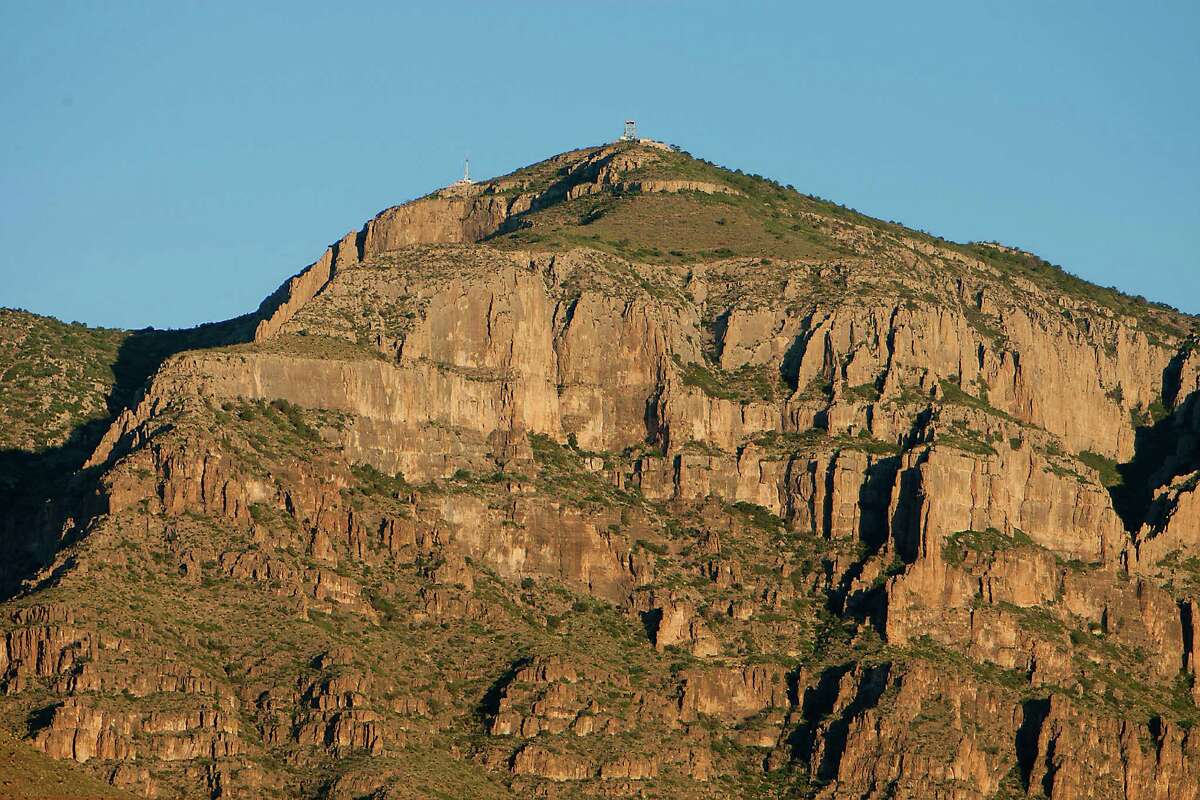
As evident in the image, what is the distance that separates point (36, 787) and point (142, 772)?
759cm

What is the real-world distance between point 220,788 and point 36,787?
420 inches

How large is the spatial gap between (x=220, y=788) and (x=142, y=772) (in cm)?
379

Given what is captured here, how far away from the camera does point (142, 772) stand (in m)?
198

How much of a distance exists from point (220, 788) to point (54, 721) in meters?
8.42

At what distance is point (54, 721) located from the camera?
198000mm

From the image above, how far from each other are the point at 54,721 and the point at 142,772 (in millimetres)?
4751

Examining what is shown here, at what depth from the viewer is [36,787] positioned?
192m

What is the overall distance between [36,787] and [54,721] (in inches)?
252

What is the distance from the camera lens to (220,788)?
655ft
